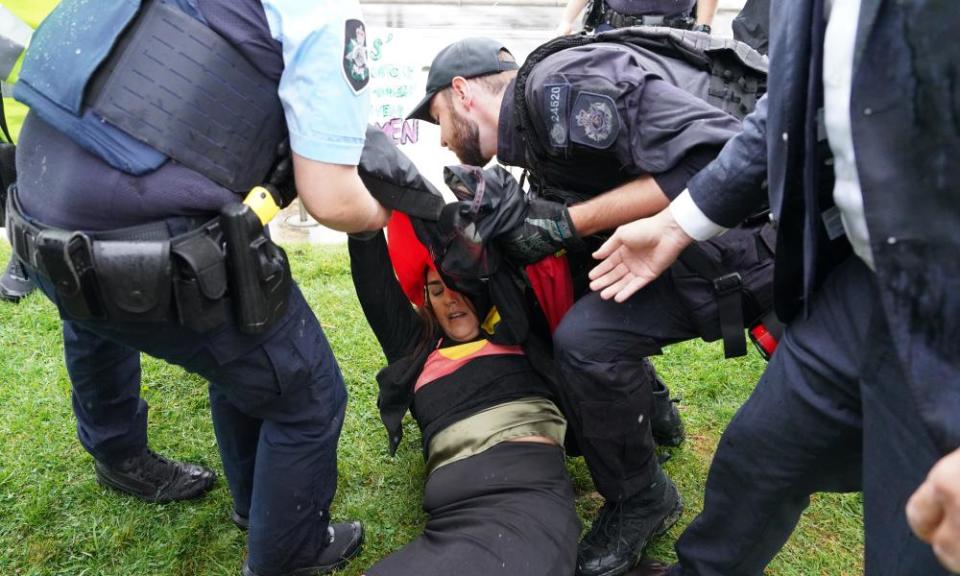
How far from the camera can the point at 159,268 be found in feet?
4.45

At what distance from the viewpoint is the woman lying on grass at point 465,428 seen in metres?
1.74

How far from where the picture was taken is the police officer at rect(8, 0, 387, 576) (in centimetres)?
134

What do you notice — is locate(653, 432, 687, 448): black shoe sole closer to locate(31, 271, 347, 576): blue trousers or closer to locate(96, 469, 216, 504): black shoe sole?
locate(31, 271, 347, 576): blue trousers

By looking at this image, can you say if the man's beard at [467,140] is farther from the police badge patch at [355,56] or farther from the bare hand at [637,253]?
the police badge patch at [355,56]

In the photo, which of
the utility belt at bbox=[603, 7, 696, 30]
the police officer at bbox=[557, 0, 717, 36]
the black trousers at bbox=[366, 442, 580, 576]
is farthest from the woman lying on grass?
the utility belt at bbox=[603, 7, 696, 30]

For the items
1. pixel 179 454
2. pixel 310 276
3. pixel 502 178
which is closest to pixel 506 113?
pixel 502 178

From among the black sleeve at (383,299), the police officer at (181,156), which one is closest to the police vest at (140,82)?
the police officer at (181,156)

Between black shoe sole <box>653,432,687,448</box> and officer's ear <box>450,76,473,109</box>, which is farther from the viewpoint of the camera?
black shoe sole <box>653,432,687,448</box>

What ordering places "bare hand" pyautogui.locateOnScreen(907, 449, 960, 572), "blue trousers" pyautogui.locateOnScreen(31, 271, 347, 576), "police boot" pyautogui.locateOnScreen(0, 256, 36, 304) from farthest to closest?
"police boot" pyautogui.locateOnScreen(0, 256, 36, 304)
"blue trousers" pyautogui.locateOnScreen(31, 271, 347, 576)
"bare hand" pyautogui.locateOnScreen(907, 449, 960, 572)

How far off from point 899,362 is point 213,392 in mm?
1685

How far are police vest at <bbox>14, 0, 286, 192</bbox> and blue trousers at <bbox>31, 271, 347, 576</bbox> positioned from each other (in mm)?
380

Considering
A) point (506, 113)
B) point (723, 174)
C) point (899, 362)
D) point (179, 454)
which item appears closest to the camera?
point (899, 362)

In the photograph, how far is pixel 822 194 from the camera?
1281mm

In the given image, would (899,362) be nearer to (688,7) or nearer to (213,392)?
(213,392)
